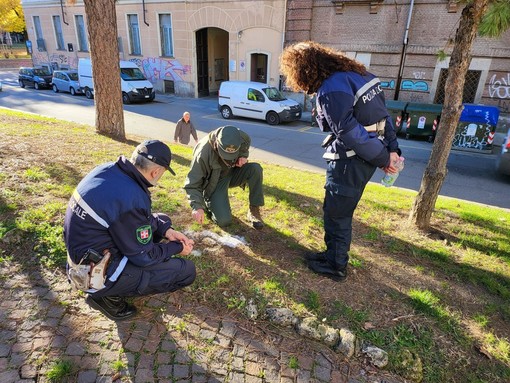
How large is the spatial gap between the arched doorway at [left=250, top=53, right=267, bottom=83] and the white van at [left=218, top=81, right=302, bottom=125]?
462 cm

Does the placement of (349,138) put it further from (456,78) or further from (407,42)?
(407,42)

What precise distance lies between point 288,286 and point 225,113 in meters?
13.3

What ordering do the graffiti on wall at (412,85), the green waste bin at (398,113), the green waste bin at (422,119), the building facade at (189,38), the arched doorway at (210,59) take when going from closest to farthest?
the green waste bin at (422,119)
the green waste bin at (398,113)
the graffiti on wall at (412,85)
the building facade at (189,38)
the arched doorway at (210,59)

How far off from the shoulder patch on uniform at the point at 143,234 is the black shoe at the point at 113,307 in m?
0.58

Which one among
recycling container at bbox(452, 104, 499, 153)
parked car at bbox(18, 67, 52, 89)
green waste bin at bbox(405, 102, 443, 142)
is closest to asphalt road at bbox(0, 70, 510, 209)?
recycling container at bbox(452, 104, 499, 153)

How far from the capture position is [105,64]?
7.84 m

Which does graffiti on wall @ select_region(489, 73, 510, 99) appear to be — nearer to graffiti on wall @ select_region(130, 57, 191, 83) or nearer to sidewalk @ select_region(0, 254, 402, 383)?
sidewalk @ select_region(0, 254, 402, 383)

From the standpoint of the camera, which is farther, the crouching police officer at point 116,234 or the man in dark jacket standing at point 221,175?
the man in dark jacket standing at point 221,175

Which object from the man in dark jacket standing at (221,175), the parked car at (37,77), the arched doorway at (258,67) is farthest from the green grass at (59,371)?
→ the parked car at (37,77)

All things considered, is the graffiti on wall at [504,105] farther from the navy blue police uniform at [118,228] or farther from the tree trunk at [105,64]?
the navy blue police uniform at [118,228]

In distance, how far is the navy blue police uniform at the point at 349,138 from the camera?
109 inches

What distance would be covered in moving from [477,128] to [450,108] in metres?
8.74

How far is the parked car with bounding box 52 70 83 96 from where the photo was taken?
20.7m

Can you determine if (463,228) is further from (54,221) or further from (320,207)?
(54,221)
